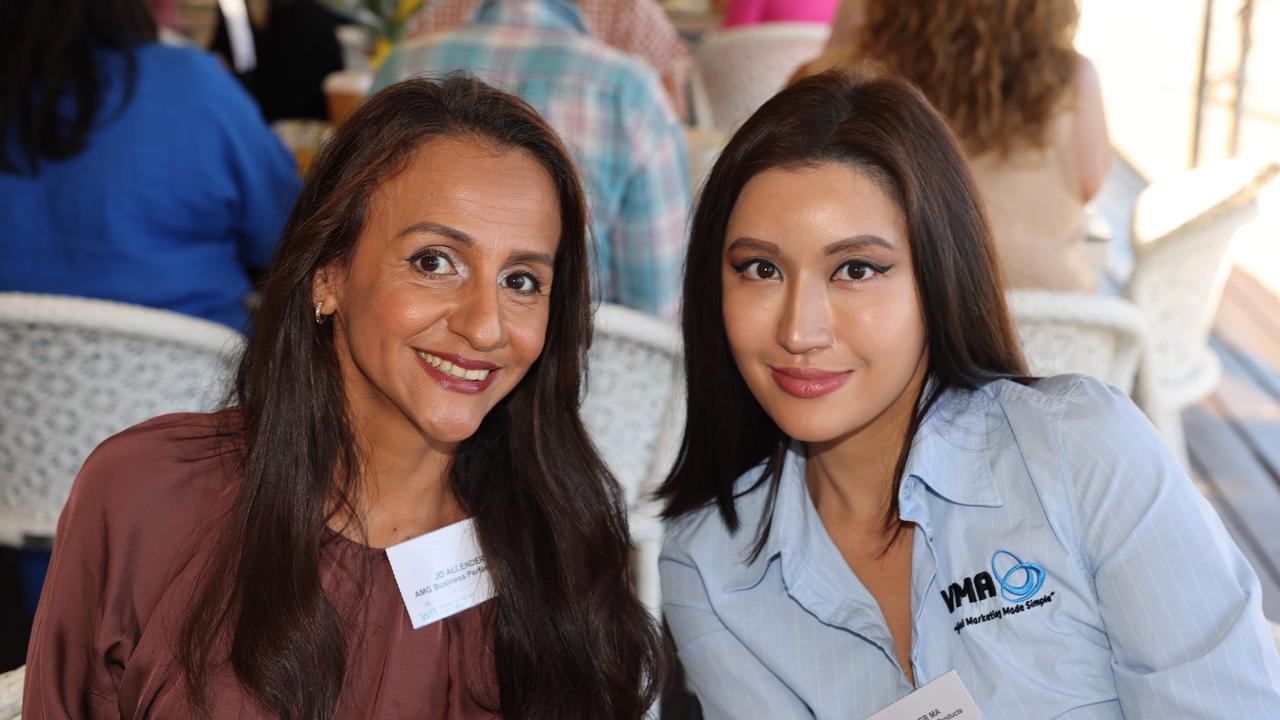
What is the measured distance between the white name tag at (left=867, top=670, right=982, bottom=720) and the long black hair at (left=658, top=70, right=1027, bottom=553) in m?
0.24

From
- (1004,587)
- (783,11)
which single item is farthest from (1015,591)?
(783,11)

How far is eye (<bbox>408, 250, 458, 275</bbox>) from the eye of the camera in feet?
4.63

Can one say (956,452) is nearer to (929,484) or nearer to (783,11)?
(929,484)

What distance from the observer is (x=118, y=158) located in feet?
7.72

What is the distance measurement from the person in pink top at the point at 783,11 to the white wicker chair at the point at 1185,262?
2.39m

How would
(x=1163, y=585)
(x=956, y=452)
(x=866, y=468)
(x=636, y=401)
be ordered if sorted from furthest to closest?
(x=636, y=401)
(x=866, y=468)
(x=956, y=452)
(x=1163, y=585)

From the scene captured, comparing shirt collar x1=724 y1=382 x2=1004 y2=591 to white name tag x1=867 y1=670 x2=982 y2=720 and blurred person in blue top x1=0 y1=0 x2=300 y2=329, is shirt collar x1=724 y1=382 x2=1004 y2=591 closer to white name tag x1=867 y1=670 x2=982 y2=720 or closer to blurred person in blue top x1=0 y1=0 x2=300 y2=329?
white name tag x1=867 y1=670 x2=982 y2=720

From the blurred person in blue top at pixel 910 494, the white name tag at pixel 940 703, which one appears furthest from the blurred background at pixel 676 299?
the white name tag at pixel 940 703

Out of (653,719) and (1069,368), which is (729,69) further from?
(653,719)

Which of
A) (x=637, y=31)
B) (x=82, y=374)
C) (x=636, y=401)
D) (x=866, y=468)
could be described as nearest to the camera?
(x=866, y=468)

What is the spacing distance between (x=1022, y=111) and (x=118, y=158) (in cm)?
181

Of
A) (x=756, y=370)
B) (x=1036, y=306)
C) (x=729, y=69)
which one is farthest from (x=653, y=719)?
(x=729, y=69)

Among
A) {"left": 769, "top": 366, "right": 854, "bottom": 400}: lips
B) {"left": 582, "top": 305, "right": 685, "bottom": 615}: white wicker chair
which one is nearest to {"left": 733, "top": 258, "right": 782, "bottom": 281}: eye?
{"left": 769, "top": 366, "right": 854, "bottom": 400}: lips

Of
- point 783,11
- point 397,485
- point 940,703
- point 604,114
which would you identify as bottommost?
point 940,703
